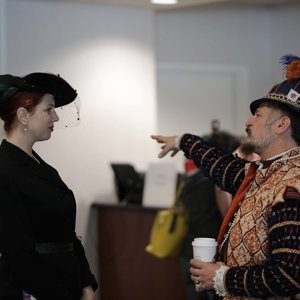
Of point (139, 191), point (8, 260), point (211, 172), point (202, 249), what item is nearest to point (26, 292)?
point (8, 260)

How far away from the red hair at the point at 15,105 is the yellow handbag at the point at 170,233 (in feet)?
5.87

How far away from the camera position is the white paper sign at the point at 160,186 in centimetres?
468

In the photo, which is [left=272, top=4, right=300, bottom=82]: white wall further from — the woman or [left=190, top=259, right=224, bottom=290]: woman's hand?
[left=190, top=259, right=224, bottom=290]: woman's hand

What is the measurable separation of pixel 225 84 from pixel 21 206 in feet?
14.6

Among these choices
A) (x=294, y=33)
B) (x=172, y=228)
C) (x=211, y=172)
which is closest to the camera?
(x=211, y=172)

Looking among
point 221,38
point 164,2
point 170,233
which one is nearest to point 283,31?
point 221,38

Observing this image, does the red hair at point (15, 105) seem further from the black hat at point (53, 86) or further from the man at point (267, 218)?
the man at point (267, 218)

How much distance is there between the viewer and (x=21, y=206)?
2.11 m

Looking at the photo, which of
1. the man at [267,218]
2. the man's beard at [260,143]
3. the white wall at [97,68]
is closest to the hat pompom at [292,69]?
the man at [267,218]

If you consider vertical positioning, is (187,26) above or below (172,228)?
above

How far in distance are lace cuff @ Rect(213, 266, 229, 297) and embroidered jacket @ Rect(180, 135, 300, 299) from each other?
0.01 metres

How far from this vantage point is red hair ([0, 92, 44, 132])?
7.25 ft

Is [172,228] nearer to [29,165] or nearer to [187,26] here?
[29,165]

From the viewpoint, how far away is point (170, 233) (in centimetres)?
391
